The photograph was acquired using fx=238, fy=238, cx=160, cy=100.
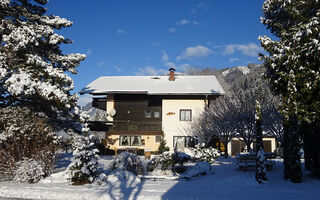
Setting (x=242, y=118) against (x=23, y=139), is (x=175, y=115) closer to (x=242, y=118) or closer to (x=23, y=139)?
(x=242, y=118)

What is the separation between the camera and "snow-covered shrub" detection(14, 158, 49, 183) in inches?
396

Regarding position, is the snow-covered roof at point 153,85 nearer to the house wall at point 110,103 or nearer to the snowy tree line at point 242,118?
the house wall at point 110,103

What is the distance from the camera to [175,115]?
2688 centimetres

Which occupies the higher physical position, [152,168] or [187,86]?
[187,86]

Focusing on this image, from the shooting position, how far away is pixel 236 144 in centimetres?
2995

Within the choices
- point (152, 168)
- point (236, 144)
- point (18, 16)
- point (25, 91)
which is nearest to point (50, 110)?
point (25, 91)

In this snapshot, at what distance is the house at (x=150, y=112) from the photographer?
26.5m

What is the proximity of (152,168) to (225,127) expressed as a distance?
356 inches

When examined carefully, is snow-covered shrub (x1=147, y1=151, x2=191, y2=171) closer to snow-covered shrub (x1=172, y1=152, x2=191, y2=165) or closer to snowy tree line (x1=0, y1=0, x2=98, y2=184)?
snow-covered shrub (x1=172, y1=152, x2=191, y2=165)

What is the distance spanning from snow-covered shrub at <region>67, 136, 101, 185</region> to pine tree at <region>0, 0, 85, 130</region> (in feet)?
6.49

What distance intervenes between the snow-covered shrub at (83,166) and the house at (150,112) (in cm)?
1576

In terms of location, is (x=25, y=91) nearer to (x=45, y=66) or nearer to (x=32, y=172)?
(x=45, y=66)

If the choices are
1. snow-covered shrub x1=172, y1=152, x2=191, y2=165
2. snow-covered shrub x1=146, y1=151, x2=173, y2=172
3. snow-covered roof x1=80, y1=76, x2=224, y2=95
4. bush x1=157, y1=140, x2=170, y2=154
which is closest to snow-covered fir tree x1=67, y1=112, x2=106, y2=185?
snow-covered shrub x1=146, y1=151, x2=173, y2=172

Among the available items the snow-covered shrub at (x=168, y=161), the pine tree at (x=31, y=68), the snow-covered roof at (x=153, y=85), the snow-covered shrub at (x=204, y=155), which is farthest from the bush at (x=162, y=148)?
the pine tree at (x=31, y=68)
